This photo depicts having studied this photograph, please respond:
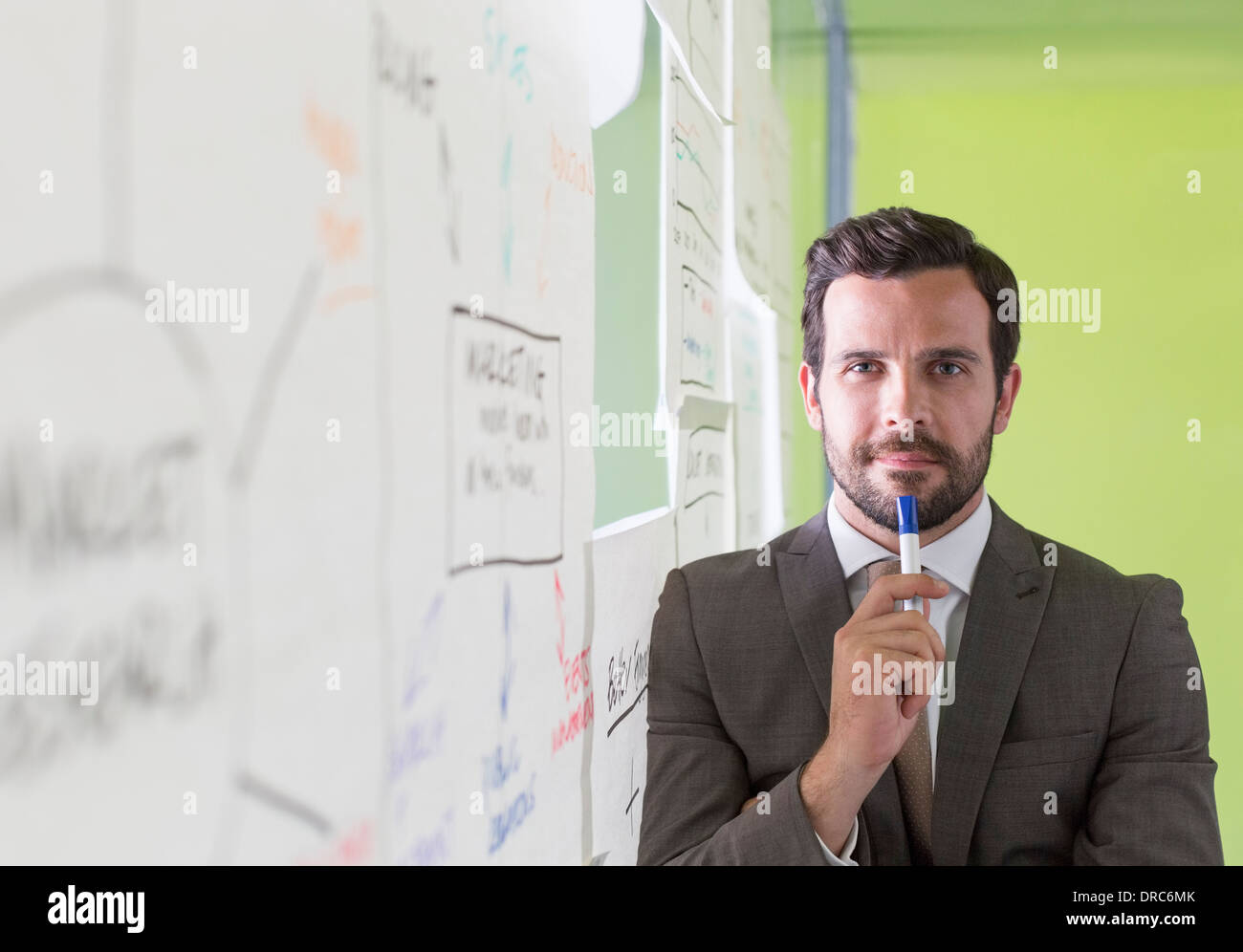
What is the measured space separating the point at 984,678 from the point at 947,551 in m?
0.10

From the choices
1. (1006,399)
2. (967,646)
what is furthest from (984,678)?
(1006,399)

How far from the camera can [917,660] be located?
23.5 inches

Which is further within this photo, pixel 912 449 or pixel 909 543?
pixel 912 449

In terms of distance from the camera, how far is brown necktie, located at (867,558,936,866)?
26.6 inches

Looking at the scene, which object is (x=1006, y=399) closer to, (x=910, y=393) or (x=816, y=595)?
(x=910, y=393)

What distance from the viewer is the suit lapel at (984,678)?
2.15 ft

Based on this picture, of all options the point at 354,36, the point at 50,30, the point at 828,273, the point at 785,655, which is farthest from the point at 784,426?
the point at 50,30

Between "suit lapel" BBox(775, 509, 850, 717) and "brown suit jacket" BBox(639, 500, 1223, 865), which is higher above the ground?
"suit lapel" BBox(775, 509, 850, 717)

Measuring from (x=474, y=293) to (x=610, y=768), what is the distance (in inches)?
17.6

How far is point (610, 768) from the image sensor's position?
81 centimetres
